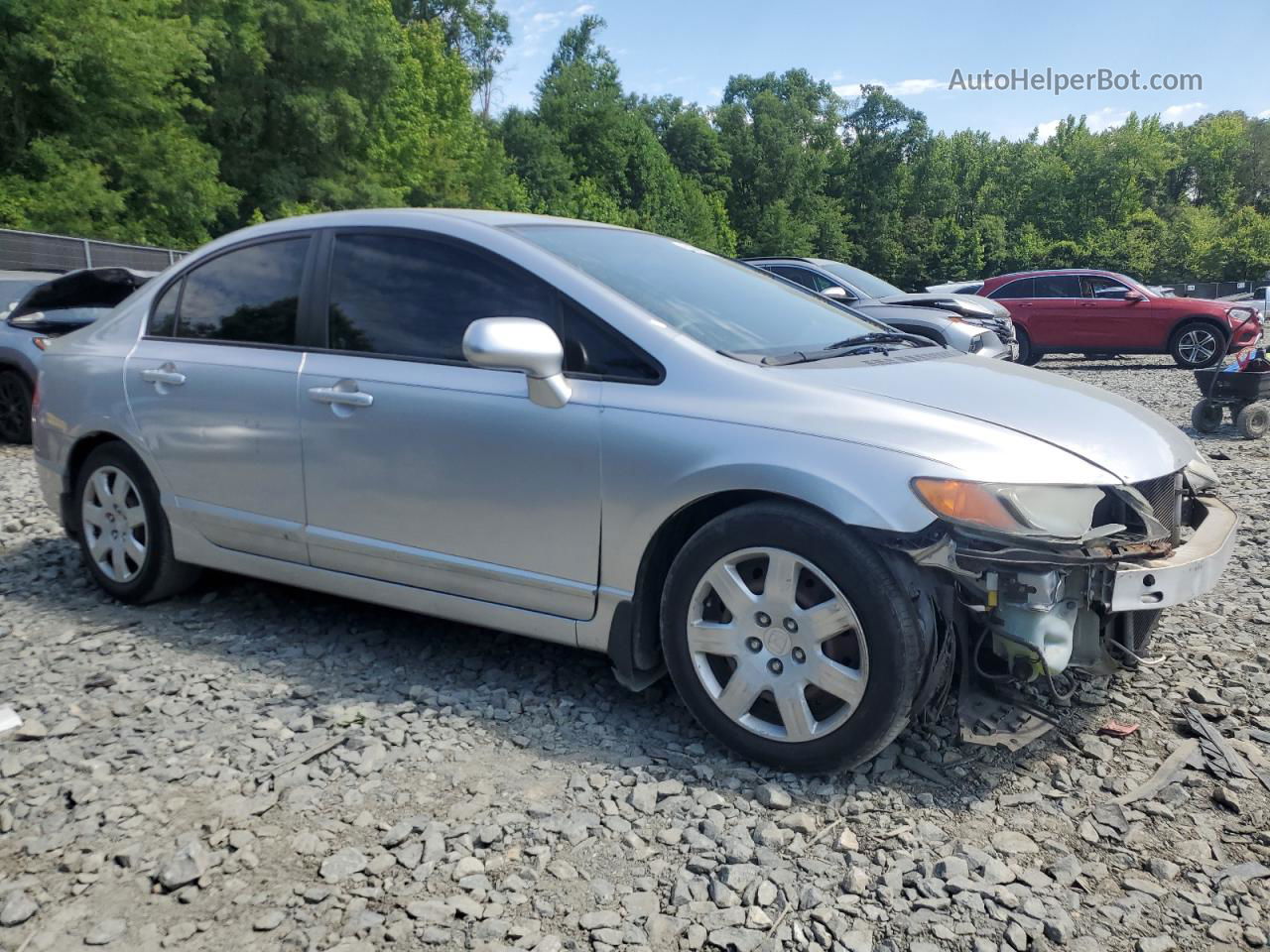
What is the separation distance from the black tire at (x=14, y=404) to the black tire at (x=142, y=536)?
5395mm

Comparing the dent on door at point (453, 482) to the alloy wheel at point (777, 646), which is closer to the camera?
the alloy wheel at point (777, 646)

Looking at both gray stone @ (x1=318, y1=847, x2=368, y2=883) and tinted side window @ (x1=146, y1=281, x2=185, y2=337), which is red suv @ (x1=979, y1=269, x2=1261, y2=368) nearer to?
tinted side window @ (x1=146, y1=281, x2=185, y2=337)

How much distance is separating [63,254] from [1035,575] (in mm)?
17284

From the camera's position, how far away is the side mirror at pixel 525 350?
3.08 metres

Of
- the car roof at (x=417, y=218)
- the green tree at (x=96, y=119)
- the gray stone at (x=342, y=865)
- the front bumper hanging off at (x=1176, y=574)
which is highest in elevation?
the green tree at (x=96, y=119)

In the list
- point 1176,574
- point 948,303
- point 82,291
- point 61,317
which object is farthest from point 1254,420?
point 61,317

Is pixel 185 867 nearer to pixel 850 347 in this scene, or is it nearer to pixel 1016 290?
pixel 850 347

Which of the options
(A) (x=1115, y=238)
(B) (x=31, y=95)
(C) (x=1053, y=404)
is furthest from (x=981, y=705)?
(A) (x=1115, y=238)

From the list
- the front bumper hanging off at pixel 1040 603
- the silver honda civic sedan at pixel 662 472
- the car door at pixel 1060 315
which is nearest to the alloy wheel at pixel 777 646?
the silver honda civic sedan at pixel 662 472

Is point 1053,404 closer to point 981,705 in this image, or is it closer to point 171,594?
point 981,705

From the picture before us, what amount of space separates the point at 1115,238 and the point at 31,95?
213 ft

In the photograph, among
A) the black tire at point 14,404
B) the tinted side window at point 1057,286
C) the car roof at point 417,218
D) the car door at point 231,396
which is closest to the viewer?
the car roof at point 417,218

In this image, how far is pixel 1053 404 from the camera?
10.7 ft

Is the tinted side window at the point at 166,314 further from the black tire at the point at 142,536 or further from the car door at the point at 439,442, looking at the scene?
the car door at the point at 439,442
